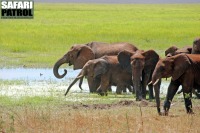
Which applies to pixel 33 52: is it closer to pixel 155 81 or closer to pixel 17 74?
pixel 17 74

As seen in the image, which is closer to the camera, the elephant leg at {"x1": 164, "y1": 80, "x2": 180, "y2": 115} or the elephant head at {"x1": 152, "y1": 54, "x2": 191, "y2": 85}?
the elephant head at {"x1": 152, "y1": 54, "x2": 191, "y2": 85}

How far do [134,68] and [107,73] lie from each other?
6.08 feet

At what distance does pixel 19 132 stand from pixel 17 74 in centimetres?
1170

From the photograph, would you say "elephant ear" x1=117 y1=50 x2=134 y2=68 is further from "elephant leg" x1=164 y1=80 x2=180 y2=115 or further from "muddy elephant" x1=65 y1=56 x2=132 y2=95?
"elephant leg" x1=164 y1=80 x2=180 y2=115

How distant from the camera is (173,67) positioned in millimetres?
13664

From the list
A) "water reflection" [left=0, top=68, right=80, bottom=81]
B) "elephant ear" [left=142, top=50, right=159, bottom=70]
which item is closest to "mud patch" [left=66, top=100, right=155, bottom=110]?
"elephant ear" [left=142, top=50, right=159, bottom=70]

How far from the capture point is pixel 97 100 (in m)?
16.4

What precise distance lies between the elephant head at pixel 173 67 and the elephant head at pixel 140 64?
8.17 ft

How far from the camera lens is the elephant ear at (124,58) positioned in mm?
17719

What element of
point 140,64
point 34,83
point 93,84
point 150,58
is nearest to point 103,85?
point 93,84

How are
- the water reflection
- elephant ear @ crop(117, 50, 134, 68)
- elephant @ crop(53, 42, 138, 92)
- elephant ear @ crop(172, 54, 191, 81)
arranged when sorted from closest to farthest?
elephant ear @ crop(172, 54, 191, 81) → elephant ear @ crop(117, 50, 134, 68) → elephant @ crop(53, 42, 138, 92) → the water reflection

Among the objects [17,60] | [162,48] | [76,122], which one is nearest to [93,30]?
[162,48]

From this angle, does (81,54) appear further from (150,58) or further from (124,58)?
(150,58)

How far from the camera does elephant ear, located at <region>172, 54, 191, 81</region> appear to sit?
44.5ft
